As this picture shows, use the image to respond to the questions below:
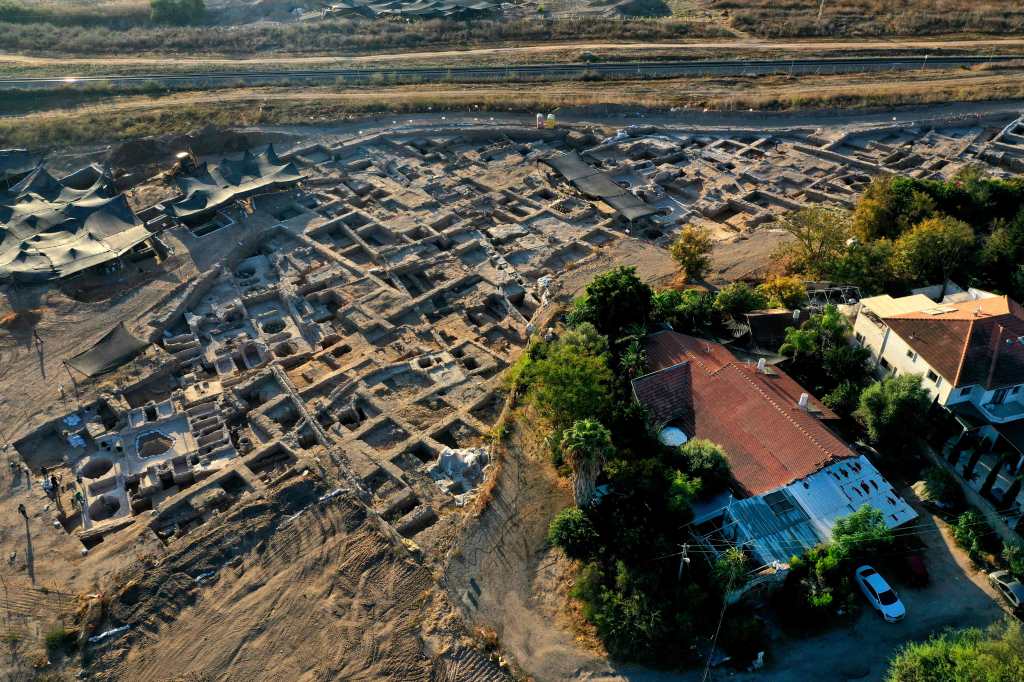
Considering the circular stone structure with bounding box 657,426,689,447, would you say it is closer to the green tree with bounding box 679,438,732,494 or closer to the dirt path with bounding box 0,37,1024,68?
the green tree with bounding box 679,438,732,494

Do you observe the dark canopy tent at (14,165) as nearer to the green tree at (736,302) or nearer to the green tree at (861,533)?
the green tree at (736,302)

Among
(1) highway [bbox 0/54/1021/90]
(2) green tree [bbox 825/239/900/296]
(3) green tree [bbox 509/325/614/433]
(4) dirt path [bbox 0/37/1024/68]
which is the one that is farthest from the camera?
(4) dirt path [bbox 0/37/1024/68]

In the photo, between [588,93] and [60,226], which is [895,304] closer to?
[588,93]

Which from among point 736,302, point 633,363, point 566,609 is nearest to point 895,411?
point 736,302

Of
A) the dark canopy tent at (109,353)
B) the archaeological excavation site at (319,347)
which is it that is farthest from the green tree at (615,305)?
the dark canopy tent at (109,353)

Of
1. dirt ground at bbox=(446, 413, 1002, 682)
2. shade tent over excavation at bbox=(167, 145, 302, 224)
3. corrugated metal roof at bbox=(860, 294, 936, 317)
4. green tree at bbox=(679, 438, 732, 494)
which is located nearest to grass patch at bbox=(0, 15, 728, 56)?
shade tent over excavation at bbox=(167, 145, 302, 224)
